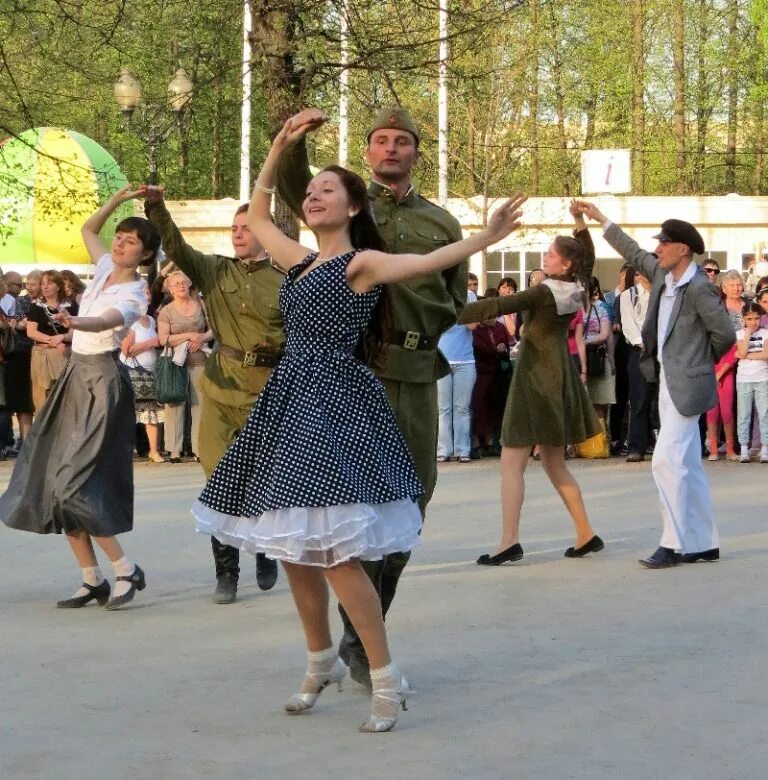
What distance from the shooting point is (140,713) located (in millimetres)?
6117

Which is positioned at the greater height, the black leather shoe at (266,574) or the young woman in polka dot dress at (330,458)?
the young woman in polka dot dress at (330,458)

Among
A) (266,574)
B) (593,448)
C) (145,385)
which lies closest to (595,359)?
(593,448)

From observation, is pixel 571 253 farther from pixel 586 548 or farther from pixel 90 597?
pixel 90 597

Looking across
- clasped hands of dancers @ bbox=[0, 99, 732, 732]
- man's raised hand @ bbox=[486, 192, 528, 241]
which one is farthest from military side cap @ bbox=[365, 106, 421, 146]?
man's raised hand @ bbox=[486, 192, 528, 241]

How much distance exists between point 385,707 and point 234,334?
3.20 metres

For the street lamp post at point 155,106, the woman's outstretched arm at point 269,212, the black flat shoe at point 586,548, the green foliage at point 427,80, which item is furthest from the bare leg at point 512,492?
the street lamp post at point 155,106

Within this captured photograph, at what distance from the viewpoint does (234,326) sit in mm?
8664

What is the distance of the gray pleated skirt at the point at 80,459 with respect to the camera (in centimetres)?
860

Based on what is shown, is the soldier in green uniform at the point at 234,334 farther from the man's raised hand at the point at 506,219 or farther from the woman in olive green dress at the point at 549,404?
the man's raised hand at the point at 506,219

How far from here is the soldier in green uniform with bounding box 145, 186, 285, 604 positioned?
8.60m

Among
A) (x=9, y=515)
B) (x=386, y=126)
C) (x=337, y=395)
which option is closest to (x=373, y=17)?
(x=9, y=515)

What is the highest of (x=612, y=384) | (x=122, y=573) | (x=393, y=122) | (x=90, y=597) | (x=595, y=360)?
(x=393, y=122)

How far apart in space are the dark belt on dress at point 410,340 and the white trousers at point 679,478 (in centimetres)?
350

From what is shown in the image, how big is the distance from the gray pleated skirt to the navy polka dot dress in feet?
8.86
